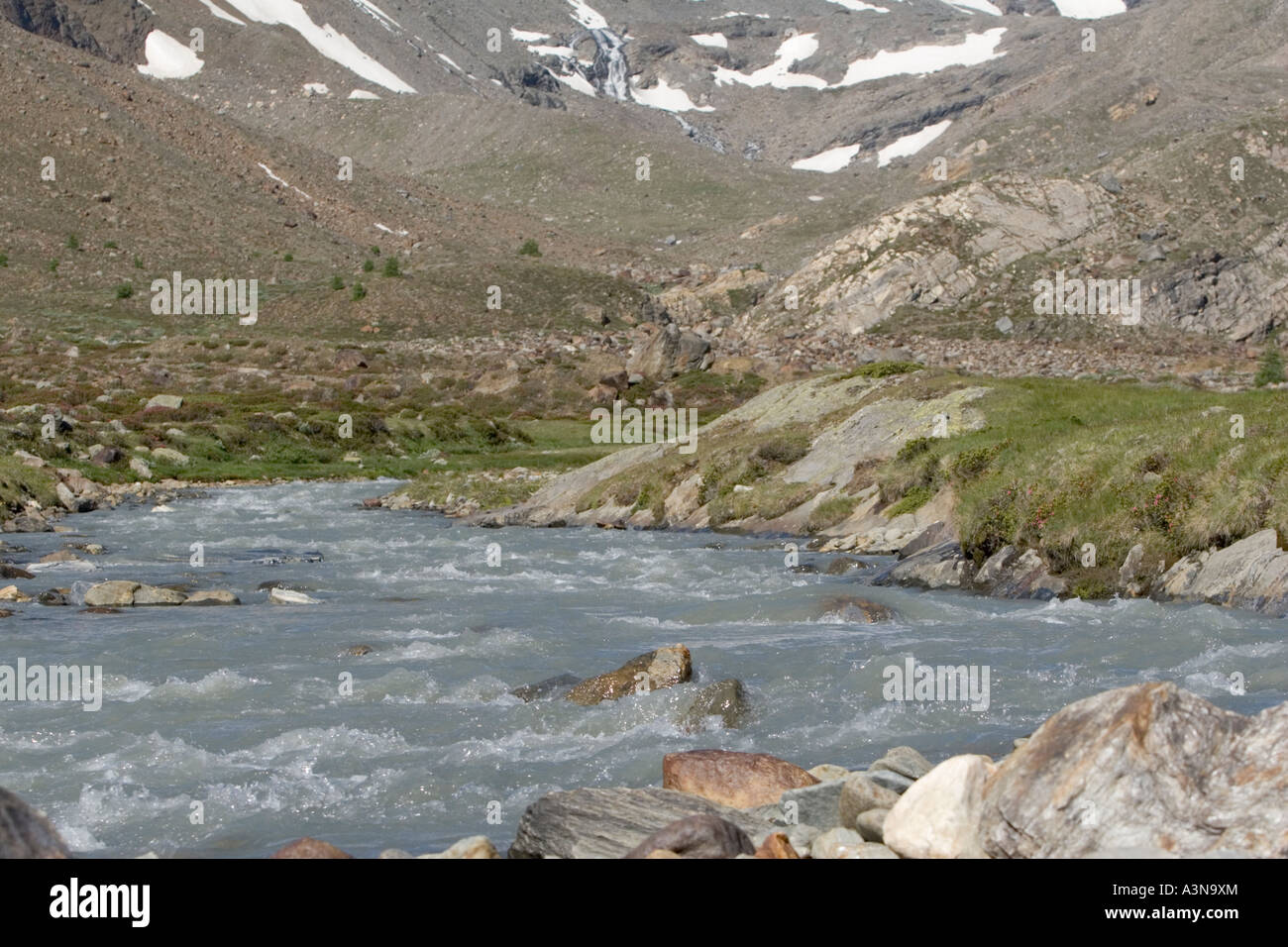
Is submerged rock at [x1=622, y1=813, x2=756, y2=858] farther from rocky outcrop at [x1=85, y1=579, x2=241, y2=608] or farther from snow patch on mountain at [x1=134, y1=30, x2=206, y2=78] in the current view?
snow patch on mountain at [x1=134, y1=30, x2=206, y2=78]

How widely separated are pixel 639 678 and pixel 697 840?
593cm

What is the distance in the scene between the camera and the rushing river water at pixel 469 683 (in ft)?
33.3

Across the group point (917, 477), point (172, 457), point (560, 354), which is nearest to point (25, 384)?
point (172, 457)

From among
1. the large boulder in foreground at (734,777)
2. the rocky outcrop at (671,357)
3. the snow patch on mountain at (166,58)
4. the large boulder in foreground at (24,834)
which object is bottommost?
the large boulder in foreground at (734,777)

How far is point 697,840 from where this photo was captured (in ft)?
24.0

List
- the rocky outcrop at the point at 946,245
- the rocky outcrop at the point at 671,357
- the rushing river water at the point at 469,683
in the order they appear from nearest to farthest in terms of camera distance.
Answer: the rushing river water at the point at 469,683 < the rocky outcrop at the point at 671,357 < the rocky outcrop at the point at 946,245

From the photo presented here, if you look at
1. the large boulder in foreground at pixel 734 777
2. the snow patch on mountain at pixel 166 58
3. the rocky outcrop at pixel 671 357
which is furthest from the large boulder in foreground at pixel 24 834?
the snow patch on mountain at pixel 166 58

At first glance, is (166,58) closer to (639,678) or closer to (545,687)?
(545,687)

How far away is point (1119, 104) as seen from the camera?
132 metres

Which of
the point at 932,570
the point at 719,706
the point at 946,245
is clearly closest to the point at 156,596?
the point at 719,706

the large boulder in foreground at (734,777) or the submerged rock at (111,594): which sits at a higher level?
the submerged rock at (111,594)

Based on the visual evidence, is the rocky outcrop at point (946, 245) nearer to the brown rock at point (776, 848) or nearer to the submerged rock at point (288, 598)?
the submerged rock at point (288, 598)

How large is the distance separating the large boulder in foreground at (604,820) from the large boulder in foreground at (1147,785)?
5.82ft

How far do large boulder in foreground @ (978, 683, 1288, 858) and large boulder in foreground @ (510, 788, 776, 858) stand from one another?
1775mm
